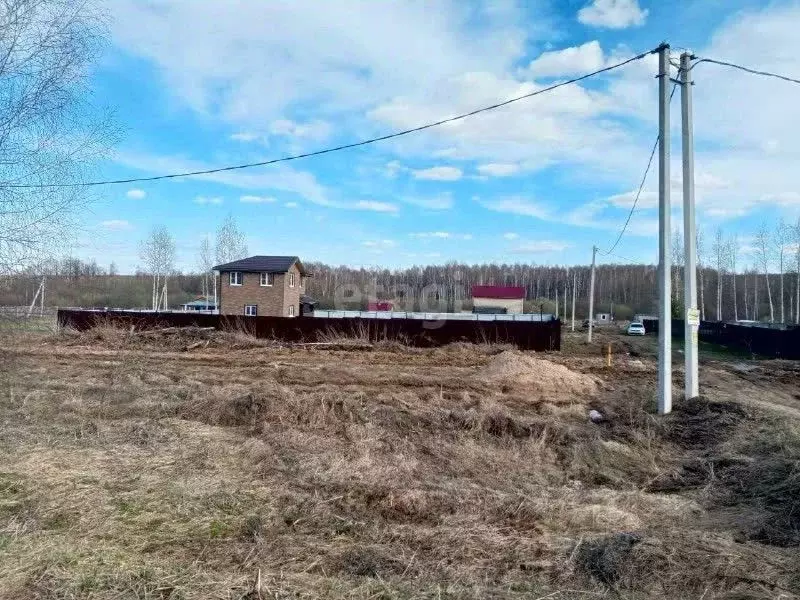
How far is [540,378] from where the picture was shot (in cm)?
1445

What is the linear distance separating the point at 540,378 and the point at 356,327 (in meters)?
11.5

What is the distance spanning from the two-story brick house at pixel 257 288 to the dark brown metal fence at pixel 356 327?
811cm

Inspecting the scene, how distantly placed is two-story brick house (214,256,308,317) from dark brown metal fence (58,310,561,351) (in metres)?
8.11

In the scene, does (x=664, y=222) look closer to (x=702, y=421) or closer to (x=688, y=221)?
(x=688, y=221)

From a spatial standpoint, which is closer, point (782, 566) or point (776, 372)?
point (782, 566)

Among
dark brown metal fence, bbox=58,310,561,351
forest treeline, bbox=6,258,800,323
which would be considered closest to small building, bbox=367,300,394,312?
A: forest treeline, bbox=6,258,800,323

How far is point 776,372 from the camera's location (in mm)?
18734

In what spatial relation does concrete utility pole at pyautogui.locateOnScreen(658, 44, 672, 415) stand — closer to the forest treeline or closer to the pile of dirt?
the pile of dirt

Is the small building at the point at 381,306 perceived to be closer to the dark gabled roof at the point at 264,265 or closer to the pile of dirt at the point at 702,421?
the dark gabled roof at the point at 264,265

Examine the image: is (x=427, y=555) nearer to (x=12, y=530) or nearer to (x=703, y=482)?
(x=12, y=530)

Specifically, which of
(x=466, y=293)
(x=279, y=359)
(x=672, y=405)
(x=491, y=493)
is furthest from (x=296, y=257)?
(x=466, y=293)

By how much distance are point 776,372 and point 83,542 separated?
20621mm

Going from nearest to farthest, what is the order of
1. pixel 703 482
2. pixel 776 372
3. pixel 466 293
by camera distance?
pixel 703 482 → pixel 776 372 → pixel 466 293

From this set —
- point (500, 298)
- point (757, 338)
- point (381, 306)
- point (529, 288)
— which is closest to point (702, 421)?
point (757, 338)
